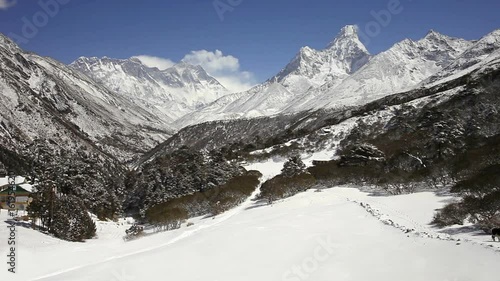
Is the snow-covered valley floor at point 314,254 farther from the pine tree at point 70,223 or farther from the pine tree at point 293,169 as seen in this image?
the pine tree at point 293,169

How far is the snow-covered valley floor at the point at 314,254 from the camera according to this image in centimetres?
1455

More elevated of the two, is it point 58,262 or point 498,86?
point 498,86

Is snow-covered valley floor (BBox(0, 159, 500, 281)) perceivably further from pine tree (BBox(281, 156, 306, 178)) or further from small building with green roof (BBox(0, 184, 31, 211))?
small building with green roof (BBox(0, 184, 31, 211))

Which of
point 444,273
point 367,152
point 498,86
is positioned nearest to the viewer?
point 444,273

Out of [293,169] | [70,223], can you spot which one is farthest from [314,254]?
[293,169]

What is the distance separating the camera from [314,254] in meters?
18.5

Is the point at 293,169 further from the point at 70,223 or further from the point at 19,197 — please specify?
the point at 19,197

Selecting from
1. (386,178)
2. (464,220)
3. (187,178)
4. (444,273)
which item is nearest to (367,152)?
(386,178)

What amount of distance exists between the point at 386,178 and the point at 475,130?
88.1 feet

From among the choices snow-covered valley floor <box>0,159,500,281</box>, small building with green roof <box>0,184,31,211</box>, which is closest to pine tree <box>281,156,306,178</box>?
snow-covered valley floor <box>0,159,500,281</box>

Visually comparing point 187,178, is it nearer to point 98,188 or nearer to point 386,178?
point 98,188

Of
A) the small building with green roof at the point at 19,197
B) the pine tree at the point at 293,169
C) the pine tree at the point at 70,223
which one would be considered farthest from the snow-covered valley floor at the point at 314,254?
the small building with green roof at the point at 19,197

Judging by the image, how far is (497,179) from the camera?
25.9 meters

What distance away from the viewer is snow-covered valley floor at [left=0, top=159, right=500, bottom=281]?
14.5m
